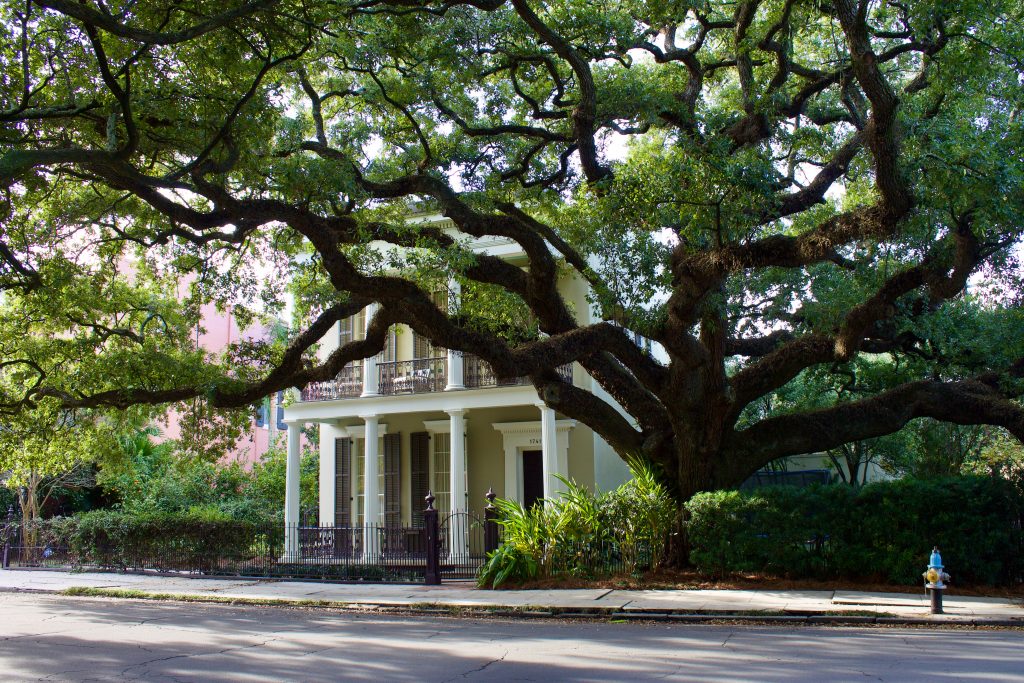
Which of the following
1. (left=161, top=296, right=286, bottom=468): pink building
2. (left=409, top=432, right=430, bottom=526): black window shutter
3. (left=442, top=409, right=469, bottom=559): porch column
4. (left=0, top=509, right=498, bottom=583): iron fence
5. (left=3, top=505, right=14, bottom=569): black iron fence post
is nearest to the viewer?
(left=0, top=509, right=498, bottom=583): iron fence

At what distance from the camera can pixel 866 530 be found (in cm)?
1262

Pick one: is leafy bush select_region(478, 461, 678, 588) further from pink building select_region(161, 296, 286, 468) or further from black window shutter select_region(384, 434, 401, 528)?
pink building select_region(161, 296, 286, 468)

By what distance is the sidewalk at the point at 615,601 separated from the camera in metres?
10.3

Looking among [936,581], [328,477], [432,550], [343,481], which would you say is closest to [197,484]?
[328,477]

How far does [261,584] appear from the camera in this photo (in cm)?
1598

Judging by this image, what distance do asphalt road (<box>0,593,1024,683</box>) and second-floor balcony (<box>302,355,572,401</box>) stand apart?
Answer: 899cm

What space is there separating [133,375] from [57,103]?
4.99 m

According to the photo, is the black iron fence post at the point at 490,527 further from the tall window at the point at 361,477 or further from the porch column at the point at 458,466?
the tall window at the point at 361,477

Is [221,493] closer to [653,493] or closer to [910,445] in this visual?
[653,493]

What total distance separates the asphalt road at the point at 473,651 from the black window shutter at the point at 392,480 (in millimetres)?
10118

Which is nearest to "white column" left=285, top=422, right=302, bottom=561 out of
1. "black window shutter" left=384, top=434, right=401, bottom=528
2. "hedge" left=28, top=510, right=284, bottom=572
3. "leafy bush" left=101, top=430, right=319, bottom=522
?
"hedge" left=28, top=510, right=284, bottom=572

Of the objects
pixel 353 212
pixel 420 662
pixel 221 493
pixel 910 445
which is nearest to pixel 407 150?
pixel 353 212

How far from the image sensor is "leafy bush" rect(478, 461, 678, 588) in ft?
46.0

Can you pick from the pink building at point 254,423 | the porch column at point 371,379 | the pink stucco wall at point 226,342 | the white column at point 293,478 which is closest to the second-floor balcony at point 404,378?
the porch column at point 371,379
